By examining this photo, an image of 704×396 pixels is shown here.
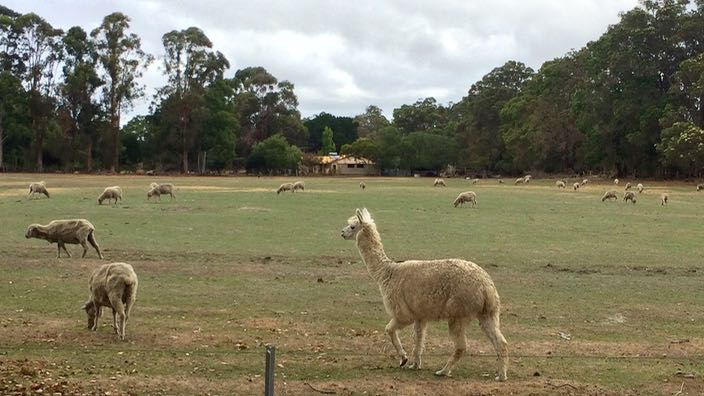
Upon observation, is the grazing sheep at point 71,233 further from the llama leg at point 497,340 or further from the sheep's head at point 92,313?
the llama leg at point 497,340

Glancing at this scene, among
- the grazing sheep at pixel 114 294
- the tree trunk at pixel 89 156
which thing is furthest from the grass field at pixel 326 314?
the tree trunk at pixel 89 156

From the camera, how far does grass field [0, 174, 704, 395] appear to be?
28.1ft

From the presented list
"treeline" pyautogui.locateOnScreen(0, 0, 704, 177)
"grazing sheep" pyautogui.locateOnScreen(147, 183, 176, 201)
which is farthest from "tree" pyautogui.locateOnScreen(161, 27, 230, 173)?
"grazing sheep" pyautogui.locateOnScreen(147, 183, 176, 201)

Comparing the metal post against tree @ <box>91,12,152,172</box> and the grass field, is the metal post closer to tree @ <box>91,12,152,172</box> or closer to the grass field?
the grass field

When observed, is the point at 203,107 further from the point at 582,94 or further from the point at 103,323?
the point at 103,323

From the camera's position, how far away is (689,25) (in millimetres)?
77750

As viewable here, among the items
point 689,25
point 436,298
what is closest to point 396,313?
point 436,298

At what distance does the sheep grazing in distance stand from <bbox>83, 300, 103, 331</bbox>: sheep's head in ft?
14.8

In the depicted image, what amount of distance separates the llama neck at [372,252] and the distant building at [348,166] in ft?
418

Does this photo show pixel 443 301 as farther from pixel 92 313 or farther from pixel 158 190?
pixel 158 190

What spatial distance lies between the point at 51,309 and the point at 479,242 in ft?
50.2

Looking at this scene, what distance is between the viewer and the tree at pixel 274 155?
118 meters

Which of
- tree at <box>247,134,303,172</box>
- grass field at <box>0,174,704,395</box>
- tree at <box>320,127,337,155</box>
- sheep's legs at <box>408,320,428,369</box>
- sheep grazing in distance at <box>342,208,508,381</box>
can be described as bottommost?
grass field at <box>0,174,704,395</box>

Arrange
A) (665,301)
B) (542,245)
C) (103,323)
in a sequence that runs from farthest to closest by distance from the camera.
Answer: (542,245) < (665,301) < (103,323)
